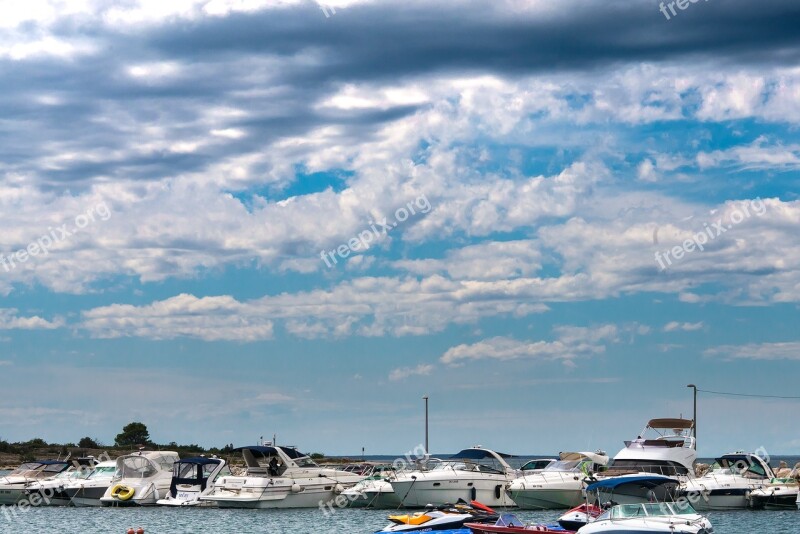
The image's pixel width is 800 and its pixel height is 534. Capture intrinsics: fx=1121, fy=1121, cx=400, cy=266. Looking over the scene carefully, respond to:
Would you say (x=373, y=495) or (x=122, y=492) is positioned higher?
(x=373, y=495)

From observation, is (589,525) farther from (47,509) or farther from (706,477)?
(47,509)

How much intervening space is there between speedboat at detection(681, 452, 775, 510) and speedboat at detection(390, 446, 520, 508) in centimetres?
987

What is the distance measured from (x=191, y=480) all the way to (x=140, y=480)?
326 centimetres

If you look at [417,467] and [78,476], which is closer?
[417,467]

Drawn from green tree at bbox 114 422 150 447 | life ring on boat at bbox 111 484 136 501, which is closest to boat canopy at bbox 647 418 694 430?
life ring on boat at bbox 111 484 136 501

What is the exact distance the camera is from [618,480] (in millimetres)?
49281

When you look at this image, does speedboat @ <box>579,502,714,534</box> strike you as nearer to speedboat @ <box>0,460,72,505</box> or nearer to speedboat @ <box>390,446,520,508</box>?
speedboat @ <box>390,446,520,508</box>

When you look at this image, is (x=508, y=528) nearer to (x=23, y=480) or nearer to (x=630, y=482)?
(x=630, y=482)

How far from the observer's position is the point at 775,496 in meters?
61.2

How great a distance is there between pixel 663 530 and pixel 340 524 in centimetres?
2198

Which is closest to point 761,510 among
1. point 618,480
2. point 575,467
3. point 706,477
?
point 706,477

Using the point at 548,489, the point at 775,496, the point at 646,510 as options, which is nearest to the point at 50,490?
the point at 548,489

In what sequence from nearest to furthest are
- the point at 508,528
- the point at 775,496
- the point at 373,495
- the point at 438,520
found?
the point at 508,528, the point at 438,520, the point at 775,496, the point at 373,495

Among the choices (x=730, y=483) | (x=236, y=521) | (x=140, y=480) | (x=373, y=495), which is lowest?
(x=236, y=521)
